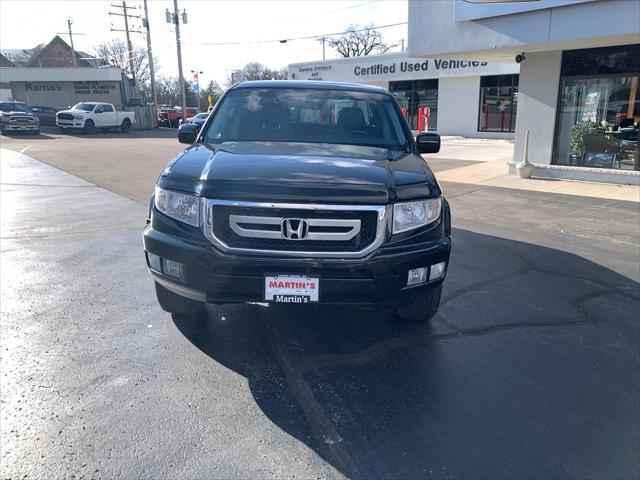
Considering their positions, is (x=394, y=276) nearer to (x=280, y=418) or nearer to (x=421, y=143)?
(x=280, y=418)

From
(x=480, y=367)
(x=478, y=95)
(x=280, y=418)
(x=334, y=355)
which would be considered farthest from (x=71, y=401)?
(x=478, y=95)

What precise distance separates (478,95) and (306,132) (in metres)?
24.8

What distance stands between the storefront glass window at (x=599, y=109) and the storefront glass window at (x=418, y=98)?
609 inches

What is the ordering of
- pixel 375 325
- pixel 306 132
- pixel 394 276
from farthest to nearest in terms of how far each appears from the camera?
pixel 306 132, pixel 375 325, pixel 394 276

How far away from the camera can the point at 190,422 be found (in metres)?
2.91

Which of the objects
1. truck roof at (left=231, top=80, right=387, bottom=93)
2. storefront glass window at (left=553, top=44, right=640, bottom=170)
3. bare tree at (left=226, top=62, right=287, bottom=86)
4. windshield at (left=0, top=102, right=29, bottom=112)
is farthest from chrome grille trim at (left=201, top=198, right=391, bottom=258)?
bare tree at (left=226, top=62, right=287, bottom=86)

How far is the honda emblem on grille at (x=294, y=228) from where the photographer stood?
3150 millimetres

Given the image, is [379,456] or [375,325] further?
[375,325]

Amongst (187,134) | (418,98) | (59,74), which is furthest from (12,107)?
(187,134)

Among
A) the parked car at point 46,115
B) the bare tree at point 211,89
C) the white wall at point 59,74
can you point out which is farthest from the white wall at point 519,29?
the bare tree at point 211,89

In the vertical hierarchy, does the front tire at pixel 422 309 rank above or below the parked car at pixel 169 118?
below

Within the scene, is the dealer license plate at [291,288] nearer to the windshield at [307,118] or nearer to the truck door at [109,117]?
the windshield at [307,118]

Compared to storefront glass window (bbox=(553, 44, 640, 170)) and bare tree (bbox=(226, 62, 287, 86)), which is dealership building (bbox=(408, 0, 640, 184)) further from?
bare tree (bbox=(226, 62, 287, 86))

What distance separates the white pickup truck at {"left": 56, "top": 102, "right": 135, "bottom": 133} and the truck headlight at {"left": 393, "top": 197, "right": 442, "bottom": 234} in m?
34.5
